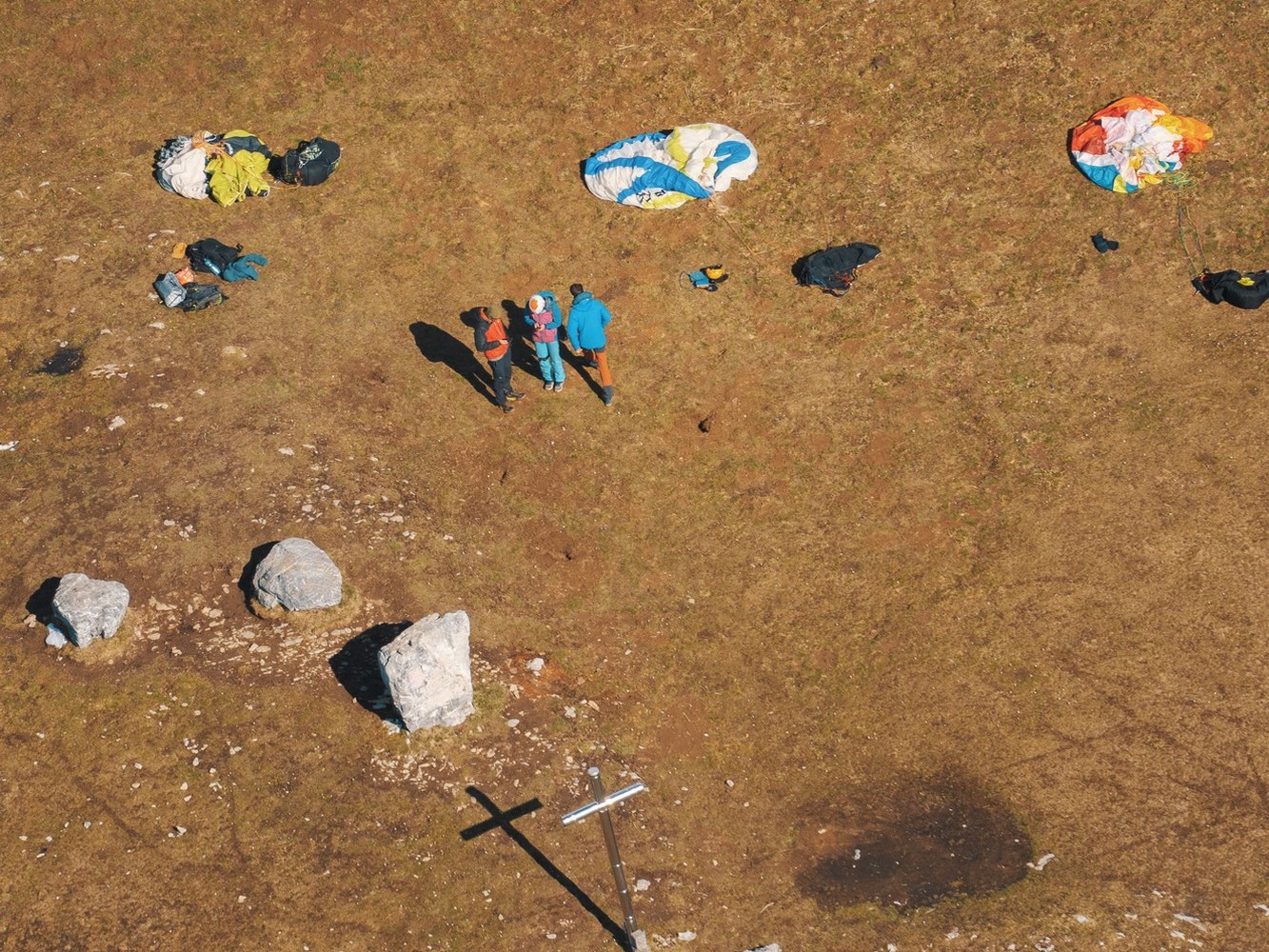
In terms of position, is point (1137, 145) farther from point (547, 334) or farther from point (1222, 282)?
point (547, 334)

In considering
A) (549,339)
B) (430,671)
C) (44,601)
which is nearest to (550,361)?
(549,339)

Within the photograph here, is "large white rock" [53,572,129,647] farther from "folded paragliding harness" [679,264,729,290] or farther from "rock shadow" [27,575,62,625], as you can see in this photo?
"folded paragliding harness" [679,264,729,290]

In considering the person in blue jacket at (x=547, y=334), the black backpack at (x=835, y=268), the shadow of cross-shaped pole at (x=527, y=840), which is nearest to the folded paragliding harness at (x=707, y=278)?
the black backpack at (x=835, y=268)

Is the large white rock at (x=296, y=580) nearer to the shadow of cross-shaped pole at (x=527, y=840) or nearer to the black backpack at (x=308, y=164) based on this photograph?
the shadow of cross-shaped pole at (x=527, y=840)

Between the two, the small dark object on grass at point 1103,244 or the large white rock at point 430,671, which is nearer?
the large white rock at point 430,671

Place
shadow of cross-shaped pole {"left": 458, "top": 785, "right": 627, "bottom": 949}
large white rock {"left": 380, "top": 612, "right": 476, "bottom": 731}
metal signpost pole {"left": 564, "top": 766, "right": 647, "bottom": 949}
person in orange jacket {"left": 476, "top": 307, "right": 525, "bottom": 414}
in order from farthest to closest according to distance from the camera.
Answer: person in orange jacket {"left": 476, "top": 307, "right": 525, "bottom": 414}
large white rock {"left": 380, "top": 612, "right": 476, "bottom": 731}
shadow of cross-shaped pole {"left": 458, "top": 785, "right": 627, "bottom": 949}
metal signpost pole {"left": 564, "top": 766, "right": 647, "bottom": 949}

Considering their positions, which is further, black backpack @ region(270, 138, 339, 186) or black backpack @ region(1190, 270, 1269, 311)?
black backpack @ region(270, 138, 339, 186)

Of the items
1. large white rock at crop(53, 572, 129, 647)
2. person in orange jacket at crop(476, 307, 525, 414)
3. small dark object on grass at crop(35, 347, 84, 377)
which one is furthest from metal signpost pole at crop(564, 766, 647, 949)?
small dark object on grass at crop(35, 347, 84, 377)

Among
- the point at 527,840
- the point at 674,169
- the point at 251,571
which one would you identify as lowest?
the point at 527,840
